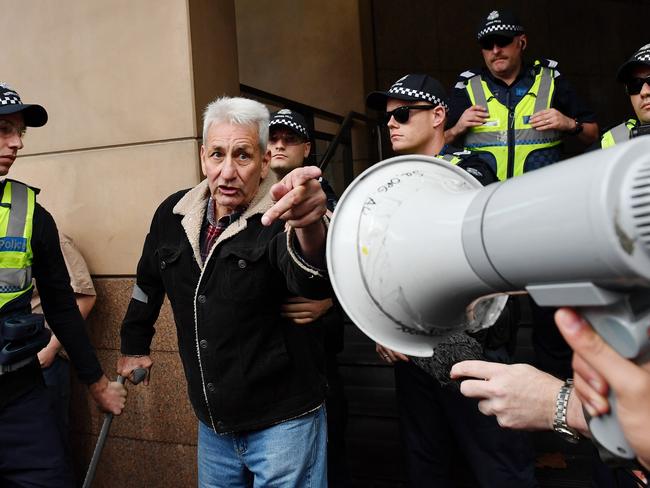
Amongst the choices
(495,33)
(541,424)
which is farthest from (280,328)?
(495,33)

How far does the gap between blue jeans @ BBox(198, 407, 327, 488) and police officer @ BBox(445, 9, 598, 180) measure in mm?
1932

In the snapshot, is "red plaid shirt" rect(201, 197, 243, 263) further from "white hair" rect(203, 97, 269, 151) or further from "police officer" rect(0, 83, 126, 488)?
"police officer" rect(0, 83, 126, 488)

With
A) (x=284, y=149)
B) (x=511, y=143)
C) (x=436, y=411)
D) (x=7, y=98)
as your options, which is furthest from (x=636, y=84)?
(x=7, y=98)

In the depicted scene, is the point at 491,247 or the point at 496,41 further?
the point at 496,41

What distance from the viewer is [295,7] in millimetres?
7758

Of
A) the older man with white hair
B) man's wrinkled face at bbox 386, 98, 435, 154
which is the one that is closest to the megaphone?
the older man with white hair

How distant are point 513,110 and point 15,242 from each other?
8.89 ft

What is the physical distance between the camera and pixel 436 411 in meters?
2.90

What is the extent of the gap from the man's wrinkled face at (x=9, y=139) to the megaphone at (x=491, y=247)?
83.5 inches

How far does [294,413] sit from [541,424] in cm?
113

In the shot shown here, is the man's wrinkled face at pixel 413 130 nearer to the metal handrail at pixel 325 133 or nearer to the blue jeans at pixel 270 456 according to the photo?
the blue jeans at pixel 270 456

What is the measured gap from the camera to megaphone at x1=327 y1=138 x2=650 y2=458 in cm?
71

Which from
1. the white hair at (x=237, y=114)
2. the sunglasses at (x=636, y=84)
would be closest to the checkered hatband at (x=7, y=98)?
the white hair at (x=237, y=114)

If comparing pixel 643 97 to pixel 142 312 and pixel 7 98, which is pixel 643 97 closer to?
pixel 142 312
